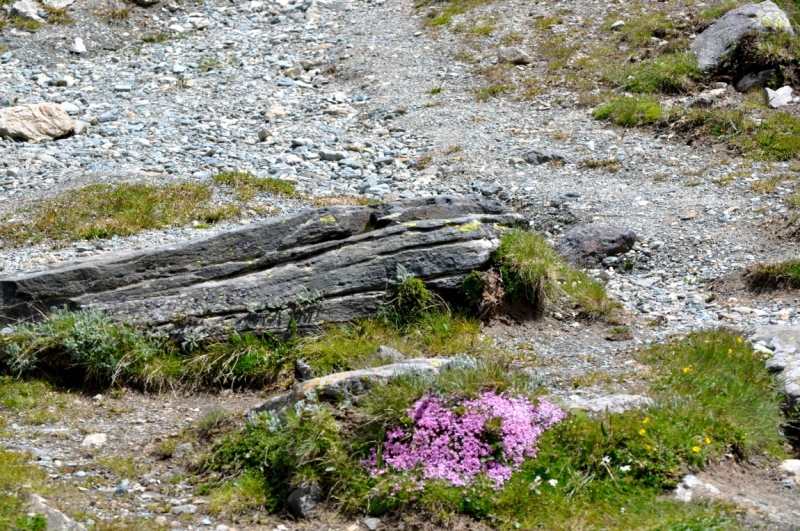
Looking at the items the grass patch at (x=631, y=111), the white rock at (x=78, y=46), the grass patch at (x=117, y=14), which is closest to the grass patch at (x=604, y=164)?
the grass patch at (x=631, y=111)

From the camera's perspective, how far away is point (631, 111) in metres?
19.5

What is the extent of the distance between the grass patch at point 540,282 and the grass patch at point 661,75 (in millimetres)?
10427

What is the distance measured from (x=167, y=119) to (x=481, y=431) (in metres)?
16.3

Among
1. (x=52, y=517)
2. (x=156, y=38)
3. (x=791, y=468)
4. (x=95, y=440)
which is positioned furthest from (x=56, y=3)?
(x=791, y=468)

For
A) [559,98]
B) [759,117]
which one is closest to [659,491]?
[759,117]

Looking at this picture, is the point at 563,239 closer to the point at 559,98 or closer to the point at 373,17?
the point at 559,98

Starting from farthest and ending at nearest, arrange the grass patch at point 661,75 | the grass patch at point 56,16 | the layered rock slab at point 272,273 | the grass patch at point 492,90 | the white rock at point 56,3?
the white rock at point 56,3 → the grass patch at point 56,16 → the grass patch at point 492,90 → the grass patch at point 661,75 → the layered rock slab at point 272,273

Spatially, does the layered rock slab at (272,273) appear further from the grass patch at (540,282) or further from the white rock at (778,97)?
the white rock at (778,97)

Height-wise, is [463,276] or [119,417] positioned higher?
[463,276]

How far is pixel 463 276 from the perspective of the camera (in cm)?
1077

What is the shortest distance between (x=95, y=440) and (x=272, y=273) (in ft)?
10.3

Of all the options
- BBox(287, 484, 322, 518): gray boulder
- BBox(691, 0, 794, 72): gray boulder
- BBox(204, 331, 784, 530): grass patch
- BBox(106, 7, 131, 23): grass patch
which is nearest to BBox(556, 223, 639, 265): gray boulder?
BBox(204, 331, 784, 530): grass patch

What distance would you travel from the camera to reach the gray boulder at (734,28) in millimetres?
20438

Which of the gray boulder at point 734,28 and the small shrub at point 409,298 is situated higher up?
the gray boulder at point 734,28
